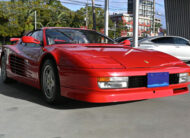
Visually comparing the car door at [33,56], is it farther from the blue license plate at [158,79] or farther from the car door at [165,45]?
the car door at [165,45]

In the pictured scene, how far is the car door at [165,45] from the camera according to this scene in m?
10.6

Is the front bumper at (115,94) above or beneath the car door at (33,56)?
beneath

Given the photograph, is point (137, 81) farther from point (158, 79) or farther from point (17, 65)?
point (17, 65)

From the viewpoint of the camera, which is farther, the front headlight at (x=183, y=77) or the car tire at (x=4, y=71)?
the car tire at (x=4, y=71)

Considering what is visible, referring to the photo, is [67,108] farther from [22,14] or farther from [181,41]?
[22,14]

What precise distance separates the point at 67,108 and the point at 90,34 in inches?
60.9

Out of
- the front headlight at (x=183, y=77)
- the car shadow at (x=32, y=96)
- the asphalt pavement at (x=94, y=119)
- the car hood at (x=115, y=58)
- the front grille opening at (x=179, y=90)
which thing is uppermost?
the car hood at (x=115, y=58)

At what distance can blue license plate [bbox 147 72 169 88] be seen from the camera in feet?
10.7

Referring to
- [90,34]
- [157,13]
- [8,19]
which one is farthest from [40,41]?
[157,13]

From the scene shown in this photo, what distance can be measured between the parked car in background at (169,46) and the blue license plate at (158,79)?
731cm

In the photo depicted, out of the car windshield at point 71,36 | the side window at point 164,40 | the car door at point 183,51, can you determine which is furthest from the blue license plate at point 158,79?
the car door at point 183,51

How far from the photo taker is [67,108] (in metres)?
3.60

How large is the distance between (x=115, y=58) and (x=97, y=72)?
45 centimetres

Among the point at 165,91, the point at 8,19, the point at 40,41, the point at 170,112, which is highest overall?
the point at 8,19
